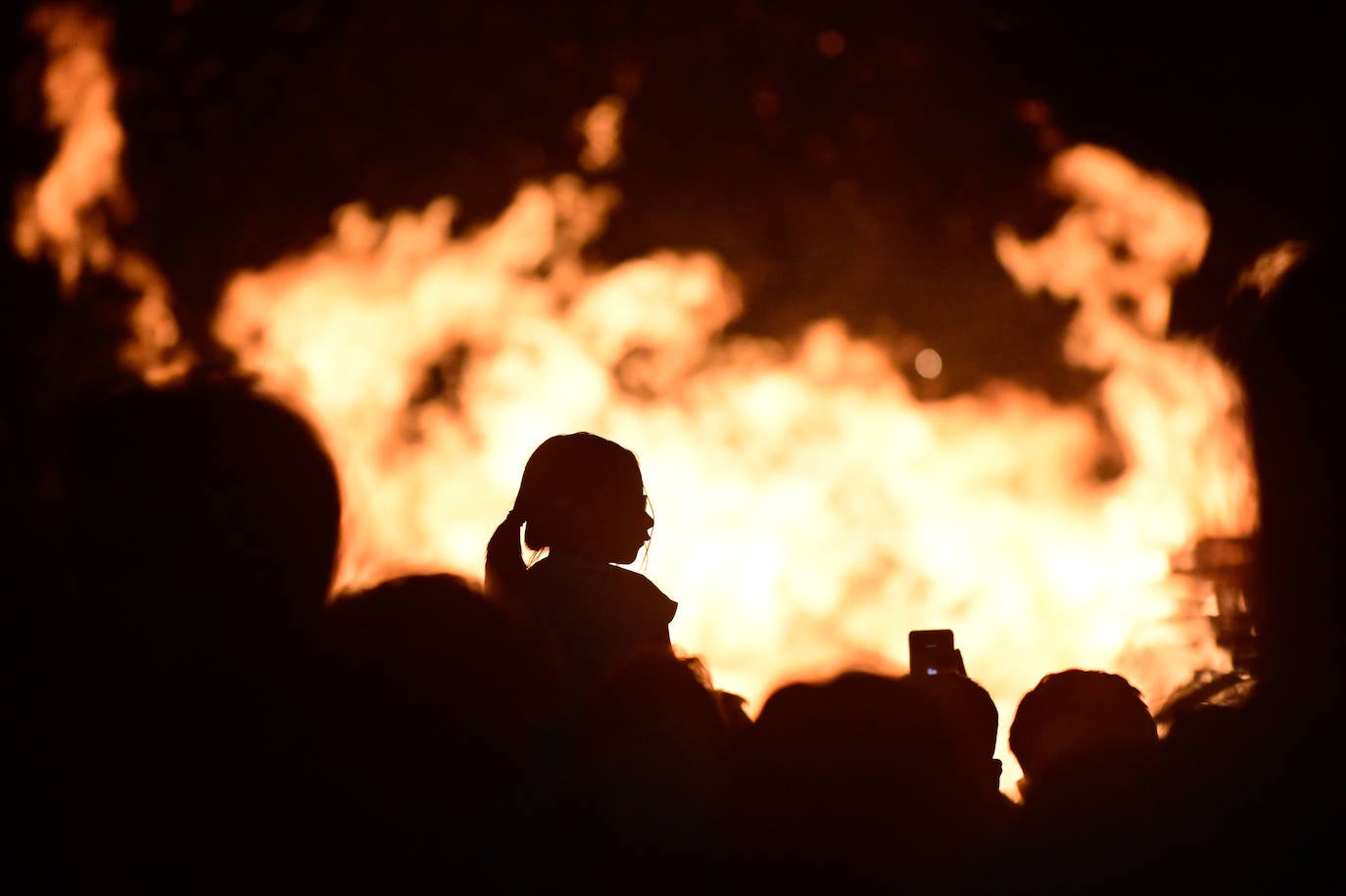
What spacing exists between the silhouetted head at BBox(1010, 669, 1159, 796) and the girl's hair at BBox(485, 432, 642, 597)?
3.06 ft

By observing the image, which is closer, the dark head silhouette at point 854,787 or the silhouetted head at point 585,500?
the dark head silhouette at point 854,787

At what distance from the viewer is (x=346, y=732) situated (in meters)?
1.00

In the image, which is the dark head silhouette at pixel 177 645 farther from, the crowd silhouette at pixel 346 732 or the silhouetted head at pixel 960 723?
the silhouetted head at pixel 960 723

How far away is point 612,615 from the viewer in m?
1.74

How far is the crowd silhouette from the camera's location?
97 centimetres

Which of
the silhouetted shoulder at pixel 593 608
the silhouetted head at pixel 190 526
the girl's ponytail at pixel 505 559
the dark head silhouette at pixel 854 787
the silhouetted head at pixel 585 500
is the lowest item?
the dark head silhouette at pixel 854 787

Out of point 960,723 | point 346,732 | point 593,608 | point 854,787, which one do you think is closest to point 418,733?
point 346,732

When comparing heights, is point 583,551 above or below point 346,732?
above

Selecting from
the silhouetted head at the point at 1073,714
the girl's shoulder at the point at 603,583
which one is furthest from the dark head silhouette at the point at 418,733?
the silhouetted head at the point at 1073,714

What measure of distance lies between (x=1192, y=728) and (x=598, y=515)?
108 cm

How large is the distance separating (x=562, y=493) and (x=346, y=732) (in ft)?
3.18

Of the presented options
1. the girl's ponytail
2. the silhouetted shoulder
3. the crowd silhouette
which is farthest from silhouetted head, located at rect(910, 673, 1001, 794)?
the girl's ponytail

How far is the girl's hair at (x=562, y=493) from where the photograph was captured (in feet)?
6.28

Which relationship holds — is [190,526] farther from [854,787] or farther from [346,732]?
[854,787]
